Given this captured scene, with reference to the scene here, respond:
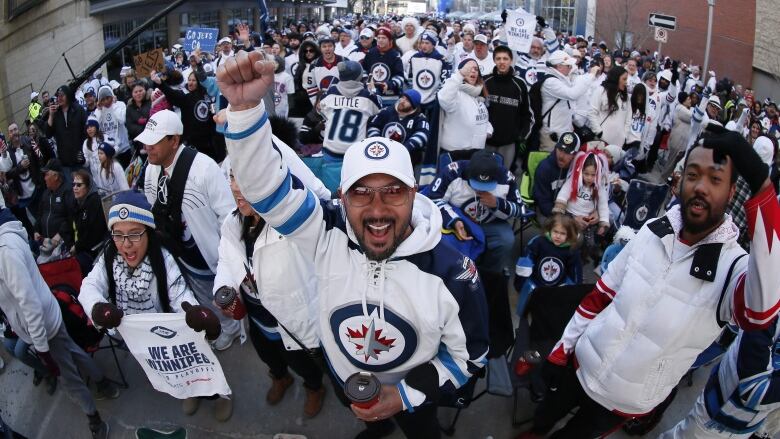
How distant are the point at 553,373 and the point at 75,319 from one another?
3479 mm

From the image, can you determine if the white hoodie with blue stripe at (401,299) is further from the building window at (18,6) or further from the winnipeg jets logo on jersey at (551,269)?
the building window at (18,6)

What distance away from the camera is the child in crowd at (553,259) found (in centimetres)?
471

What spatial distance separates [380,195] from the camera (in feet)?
7.06

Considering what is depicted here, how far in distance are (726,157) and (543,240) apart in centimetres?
258

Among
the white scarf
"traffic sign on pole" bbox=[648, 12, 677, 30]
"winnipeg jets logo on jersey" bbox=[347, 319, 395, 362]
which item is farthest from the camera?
"traffic sign on pole" bbox=[648, 12, 677, 30]

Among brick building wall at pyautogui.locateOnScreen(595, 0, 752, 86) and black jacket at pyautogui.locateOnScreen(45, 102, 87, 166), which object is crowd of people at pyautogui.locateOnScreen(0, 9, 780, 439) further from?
brick building wall at pyautogui.locateOnScreen(595, 0, 752, 86)

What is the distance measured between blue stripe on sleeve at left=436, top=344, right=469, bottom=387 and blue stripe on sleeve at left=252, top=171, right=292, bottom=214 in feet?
3.57

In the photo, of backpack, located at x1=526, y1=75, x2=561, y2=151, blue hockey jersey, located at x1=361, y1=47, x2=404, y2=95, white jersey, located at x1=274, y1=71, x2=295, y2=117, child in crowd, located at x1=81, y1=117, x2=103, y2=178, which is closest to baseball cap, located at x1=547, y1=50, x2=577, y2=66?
backpack, located at x1=526, y1=75, x2=561, y2=151

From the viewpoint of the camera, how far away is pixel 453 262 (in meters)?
2.41

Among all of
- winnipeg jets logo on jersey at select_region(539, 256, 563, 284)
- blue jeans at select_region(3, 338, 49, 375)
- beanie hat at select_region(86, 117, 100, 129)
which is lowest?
blue jeans at select_region(3, 338, 49, 375)

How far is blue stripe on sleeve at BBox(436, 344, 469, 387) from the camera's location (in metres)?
2.56

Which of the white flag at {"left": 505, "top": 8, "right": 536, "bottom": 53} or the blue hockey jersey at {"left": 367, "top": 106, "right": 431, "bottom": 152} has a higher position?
the white flag at {"left": 505, "top": 8, "right": 536, "bottom": 53}

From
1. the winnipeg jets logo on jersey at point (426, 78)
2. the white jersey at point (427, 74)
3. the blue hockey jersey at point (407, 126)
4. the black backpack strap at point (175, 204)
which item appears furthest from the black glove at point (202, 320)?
the winnipeg jets logo on jersey at point (426, 78)

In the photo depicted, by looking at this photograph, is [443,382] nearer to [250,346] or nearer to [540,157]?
[250,346]
